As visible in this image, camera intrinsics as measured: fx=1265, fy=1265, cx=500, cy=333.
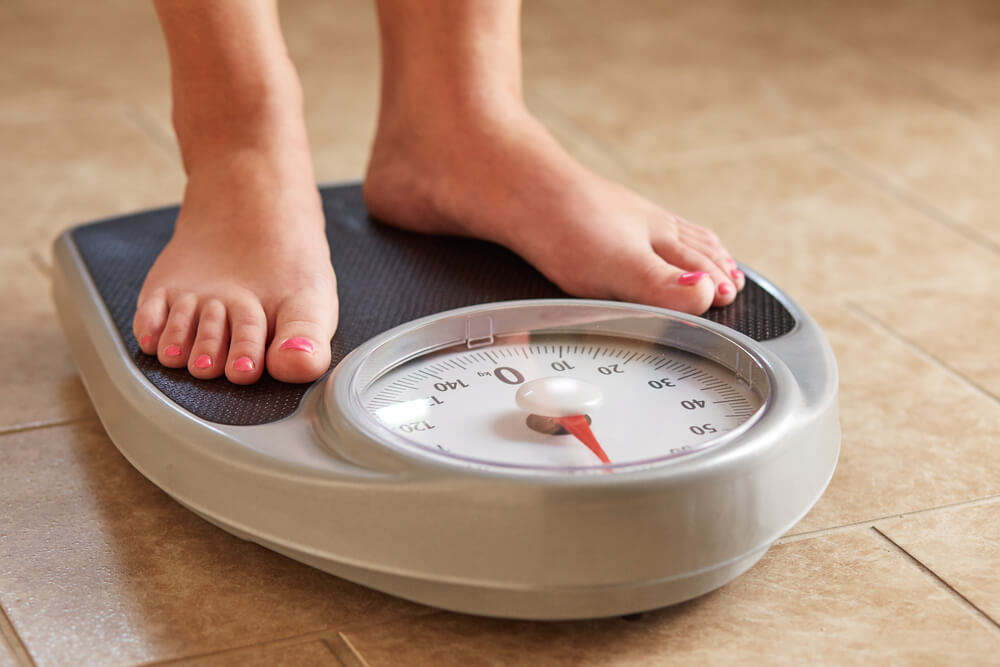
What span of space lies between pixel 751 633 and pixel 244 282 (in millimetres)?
521

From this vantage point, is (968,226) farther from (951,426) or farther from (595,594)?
(595,594)

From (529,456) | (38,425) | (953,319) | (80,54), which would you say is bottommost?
(80,54)

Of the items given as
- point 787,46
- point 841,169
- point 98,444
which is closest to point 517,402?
point 98,444

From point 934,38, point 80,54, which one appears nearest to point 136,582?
point 80,54

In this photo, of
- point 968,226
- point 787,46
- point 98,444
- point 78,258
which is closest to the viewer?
point 98,444

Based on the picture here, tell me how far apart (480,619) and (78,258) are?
2.01 ft

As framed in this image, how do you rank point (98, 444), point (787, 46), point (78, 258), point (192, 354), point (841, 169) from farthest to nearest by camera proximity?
point (787, 46)
point (841, 169)
point (78, 258)
point (98, 444)
point (192, 354)

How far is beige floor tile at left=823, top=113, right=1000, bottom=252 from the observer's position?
1.66 metres

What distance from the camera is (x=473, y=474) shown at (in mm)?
795

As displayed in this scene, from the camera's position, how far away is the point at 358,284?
117cm

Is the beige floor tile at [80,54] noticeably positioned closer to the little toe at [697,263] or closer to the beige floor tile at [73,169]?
the beige floor tile at [73,169]

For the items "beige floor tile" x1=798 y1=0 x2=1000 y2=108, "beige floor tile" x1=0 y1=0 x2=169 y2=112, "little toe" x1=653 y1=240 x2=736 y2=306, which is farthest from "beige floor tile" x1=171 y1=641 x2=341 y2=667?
"beige floor tile" x1=798 y1=0 x2=1000 y2=108

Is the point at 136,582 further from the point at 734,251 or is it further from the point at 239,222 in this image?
the point at 734,251

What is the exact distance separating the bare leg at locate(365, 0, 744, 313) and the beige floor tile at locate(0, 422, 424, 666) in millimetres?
396
